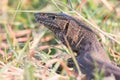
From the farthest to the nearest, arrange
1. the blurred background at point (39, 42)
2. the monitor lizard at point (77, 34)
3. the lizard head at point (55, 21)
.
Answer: the lizard head at point (55, 21)
the monitor lizard at point (77, 34)
the blurred background at point (39, 42)

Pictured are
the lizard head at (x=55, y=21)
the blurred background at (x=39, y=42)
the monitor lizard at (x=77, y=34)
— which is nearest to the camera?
the blurred background at (x=39, y=42)

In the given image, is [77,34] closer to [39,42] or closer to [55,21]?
[55,21]

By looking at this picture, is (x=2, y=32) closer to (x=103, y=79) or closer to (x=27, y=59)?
(x=27, y=59)

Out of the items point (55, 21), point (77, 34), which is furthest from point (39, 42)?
point (77, 34)

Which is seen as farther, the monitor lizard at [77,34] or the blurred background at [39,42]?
the monitor lizard at [77,34]

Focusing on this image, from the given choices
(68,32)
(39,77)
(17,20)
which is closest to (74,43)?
(68,32)

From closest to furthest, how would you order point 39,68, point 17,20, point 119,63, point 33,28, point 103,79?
1. point 103,79
2. point 39,68
3. point 119,63
4. point 33,28
5. point 17,20

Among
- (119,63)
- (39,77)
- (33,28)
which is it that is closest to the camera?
(39,77)
